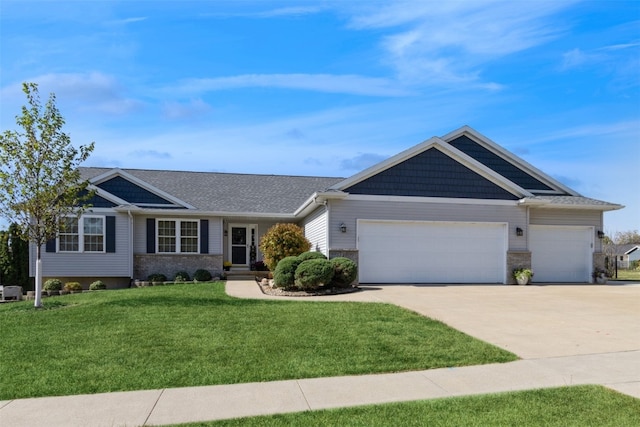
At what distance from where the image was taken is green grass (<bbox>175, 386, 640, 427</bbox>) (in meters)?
4.74

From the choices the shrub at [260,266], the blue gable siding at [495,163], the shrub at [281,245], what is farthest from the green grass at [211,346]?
the blue gable siding at [495,163]

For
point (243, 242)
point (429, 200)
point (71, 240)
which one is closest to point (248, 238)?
point (243, 242)

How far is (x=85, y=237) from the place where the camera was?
1962 cm

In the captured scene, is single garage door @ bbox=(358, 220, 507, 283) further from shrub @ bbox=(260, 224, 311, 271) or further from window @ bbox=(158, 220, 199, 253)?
window @ bbox=(158, 220, 199, 253)

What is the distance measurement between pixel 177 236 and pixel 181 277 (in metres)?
1.92

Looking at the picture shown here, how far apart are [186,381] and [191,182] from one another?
19598mm

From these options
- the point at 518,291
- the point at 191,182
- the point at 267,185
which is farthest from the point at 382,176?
the point at 191,182

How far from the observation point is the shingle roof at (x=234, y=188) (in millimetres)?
22188

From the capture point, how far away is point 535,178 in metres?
21.0

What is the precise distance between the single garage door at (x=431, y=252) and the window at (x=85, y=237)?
10.7 m

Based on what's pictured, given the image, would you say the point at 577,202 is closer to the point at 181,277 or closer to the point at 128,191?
the point at 181,277

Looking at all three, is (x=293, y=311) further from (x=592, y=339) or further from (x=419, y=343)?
(x=592, y=339)

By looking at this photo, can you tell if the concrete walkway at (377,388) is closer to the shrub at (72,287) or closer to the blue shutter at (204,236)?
the blue shutter at (204,236)

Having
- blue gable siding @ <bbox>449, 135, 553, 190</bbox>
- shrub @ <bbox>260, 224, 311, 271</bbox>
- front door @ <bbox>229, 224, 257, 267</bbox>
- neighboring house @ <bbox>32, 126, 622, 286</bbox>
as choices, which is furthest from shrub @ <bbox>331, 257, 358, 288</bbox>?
front door @ <bbox>229, 224, 257, 267</bbox>
